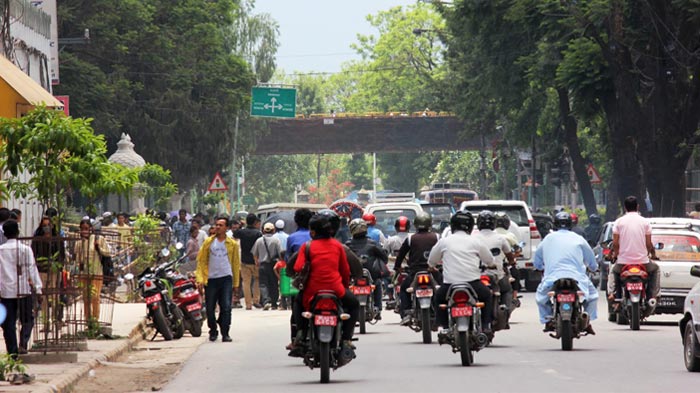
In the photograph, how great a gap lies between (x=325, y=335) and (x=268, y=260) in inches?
633

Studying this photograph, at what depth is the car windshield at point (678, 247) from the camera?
79.4 ft

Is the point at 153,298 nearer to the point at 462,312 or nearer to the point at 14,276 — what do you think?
the point at 14,276

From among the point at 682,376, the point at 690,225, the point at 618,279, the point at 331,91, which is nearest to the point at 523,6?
the point at 690,225

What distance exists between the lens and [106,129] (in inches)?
2071

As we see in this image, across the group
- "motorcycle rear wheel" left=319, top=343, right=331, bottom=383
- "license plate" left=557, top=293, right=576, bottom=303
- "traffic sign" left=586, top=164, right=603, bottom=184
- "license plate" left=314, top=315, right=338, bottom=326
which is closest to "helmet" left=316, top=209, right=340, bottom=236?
"license plate" left=314, top=315, right=338, bottom=326

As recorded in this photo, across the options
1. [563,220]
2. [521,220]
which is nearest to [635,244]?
[563,220]

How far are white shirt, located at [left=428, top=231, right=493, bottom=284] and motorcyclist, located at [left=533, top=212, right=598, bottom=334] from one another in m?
1.99

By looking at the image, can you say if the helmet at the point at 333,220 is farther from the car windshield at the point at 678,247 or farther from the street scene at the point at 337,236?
the car windshield at the point at 678,247

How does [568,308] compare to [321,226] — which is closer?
[321,226]

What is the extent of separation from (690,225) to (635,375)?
33.4 ft

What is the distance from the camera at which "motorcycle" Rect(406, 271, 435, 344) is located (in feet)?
64.6

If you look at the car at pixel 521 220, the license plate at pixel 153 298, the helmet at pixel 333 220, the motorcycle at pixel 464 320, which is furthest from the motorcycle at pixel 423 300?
the car at pixel 521 220

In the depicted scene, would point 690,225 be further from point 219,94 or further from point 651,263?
point 219,94

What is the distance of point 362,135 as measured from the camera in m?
96.0
